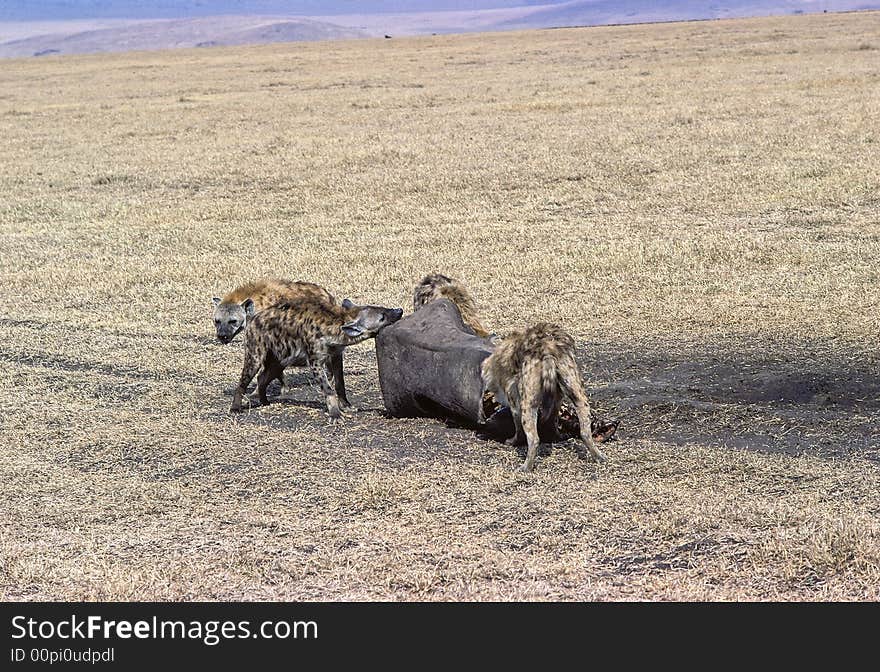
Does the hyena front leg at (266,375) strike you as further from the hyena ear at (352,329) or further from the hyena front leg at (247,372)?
the hyena ear at (352,329)

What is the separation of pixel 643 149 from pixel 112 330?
1145cm

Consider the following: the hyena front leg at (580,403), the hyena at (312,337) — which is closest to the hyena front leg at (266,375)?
the hyena at (312,337)

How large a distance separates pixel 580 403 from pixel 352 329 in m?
2.00

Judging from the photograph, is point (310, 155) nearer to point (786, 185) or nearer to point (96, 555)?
point (786, 185)

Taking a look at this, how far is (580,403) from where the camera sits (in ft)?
23.9

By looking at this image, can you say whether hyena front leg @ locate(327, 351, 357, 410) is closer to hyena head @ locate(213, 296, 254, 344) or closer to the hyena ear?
the hyena ear

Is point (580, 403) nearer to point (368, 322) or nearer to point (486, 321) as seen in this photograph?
point (368, 322)

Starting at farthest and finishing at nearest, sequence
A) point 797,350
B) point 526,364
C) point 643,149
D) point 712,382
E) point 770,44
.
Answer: point 770,44 → point 643,149 → point 797,350 → point 712,382 → point 526,364

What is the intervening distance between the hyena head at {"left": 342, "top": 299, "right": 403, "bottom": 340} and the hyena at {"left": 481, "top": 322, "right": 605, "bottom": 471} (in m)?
1.38

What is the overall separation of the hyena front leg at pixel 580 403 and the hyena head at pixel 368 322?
5.97 feet

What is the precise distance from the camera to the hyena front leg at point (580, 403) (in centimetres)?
725

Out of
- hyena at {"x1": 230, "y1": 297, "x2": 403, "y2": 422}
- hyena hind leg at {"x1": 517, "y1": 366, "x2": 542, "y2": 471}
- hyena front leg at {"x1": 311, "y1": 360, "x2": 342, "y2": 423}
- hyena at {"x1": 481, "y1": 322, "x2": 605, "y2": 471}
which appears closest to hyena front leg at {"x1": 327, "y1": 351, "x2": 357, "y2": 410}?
hyena at {"x1": 230, "y1": 297, "x2": 403, "y2": 422}

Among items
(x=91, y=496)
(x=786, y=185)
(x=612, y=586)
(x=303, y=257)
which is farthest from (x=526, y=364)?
(x=786, y=185)

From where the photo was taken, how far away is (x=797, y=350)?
392 inches
